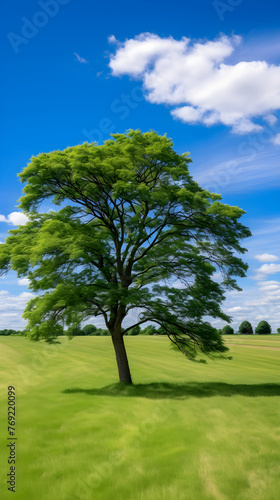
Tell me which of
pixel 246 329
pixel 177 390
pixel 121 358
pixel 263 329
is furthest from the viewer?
pixel 263 329

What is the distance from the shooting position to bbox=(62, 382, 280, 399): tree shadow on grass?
1755 centimetres

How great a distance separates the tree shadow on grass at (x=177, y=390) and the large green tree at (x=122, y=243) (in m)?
1.56

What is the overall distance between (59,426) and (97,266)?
961 cm

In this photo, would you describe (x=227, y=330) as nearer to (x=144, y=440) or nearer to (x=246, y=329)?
(x=246, y=329)

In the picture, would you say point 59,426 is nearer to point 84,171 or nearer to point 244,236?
point 84,171

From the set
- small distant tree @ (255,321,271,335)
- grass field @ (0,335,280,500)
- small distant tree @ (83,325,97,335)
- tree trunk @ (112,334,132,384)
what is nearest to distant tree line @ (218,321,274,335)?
small distant tree @ (255,321,271,335)

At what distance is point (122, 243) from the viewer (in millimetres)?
21453

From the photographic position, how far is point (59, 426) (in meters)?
12.0

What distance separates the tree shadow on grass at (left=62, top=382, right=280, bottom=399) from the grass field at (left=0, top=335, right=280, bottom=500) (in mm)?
51

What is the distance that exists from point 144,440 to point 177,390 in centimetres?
899

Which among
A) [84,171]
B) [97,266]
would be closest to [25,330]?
[97,266]

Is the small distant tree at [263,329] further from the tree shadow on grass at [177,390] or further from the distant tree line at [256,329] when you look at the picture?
the tree shadow on grass at [177,390]

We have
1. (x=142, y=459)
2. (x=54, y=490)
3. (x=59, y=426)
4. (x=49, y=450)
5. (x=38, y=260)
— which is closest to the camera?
(x=54, y=490)

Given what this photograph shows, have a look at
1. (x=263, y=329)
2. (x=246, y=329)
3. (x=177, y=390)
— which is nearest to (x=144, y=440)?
(x=177, y=390)
